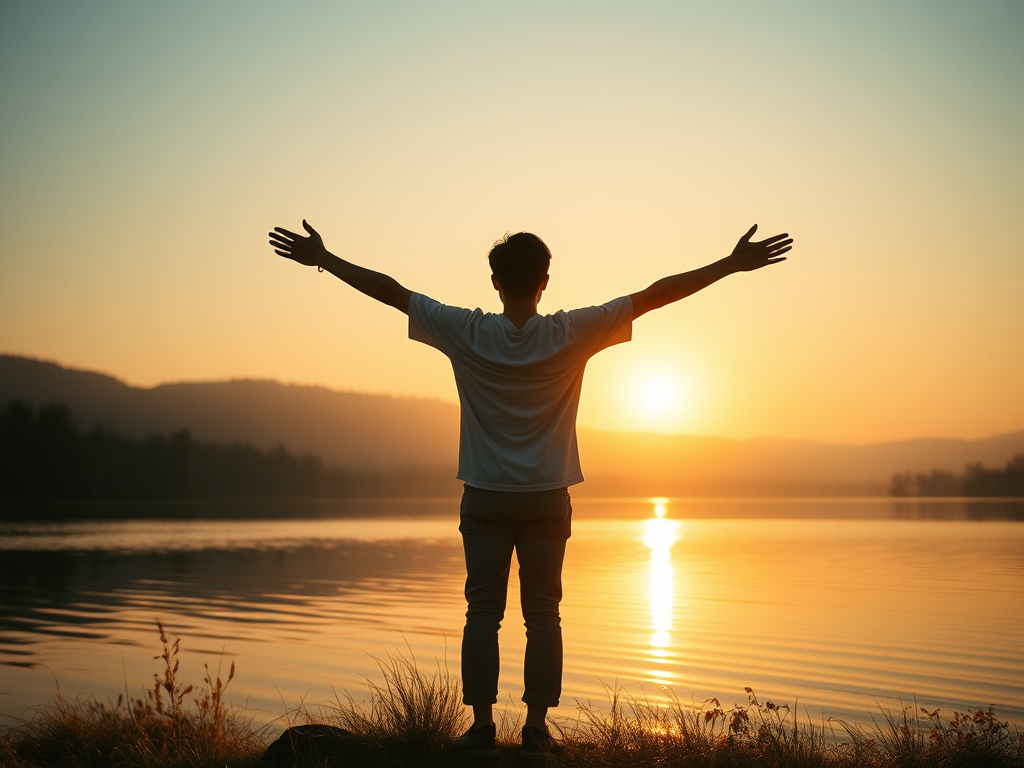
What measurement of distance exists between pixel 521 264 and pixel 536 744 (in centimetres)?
203

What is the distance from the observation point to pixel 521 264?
369 cm

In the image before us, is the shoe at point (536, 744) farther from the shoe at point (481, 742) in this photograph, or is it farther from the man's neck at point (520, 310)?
the man's neck at point (520, 310)

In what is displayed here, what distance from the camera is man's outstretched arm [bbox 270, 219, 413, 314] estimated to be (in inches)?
148

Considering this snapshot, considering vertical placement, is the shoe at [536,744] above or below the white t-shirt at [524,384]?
below

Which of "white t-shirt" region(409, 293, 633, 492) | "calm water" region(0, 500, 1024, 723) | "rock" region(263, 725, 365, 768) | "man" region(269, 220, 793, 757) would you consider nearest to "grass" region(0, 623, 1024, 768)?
"rock" region(263, 725, 365, 768)

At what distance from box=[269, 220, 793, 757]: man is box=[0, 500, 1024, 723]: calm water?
9.27 ft

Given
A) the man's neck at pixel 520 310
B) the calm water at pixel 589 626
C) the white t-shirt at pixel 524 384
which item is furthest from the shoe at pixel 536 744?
the calm water at pixel 589 626

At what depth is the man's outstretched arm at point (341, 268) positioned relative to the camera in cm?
376

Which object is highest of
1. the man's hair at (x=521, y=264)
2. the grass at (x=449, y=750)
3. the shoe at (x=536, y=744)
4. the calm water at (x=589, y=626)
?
the man's hair at (x=521, y=264)

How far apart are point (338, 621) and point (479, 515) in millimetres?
11309

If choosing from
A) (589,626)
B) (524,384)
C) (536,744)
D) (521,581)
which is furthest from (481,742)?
(589,626)

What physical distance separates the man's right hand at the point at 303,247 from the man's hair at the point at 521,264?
0.78 metres

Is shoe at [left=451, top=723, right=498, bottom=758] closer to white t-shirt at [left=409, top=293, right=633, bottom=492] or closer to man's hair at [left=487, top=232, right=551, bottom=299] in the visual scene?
white t-shirt at [left=409, top=293, right=633, bottom=492]

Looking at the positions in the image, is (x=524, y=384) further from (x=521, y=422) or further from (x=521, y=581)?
(x=521, y=581)
